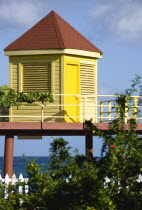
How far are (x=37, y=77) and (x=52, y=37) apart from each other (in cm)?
165

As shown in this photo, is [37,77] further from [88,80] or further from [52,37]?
[88,80]

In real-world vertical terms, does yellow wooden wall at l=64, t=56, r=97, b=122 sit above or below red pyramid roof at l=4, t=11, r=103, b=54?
below

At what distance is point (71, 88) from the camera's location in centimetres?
2245

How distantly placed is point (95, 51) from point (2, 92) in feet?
18.0

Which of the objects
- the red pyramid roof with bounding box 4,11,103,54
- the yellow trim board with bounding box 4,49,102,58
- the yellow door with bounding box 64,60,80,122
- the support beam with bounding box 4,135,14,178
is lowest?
the support beam with bounding box 4,135,14,178

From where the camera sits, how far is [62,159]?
11406 millimetres

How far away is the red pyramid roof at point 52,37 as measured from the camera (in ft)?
73.3

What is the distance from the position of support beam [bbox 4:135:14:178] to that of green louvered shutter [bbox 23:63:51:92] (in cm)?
219

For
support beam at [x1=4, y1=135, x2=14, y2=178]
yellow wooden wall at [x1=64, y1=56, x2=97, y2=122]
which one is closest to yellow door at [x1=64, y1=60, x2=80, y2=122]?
yellow wooden wall at [x1=64, y1=56, x2=97, y2=122]

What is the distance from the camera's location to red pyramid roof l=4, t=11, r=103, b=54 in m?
22.3

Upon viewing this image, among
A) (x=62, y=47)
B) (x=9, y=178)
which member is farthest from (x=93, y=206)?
(x=62, y=47)

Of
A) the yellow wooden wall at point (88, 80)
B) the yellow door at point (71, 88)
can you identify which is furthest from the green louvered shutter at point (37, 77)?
the yellow wooden wall at point (88, 80)

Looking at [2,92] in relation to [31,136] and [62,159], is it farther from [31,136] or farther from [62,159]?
[62,159]

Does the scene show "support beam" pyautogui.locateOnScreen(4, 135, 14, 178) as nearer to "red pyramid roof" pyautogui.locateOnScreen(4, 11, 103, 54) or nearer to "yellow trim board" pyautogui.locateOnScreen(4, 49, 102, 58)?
"yellow trim board" pyautogui.locateOnScreen(4, 49, 102, 58)
